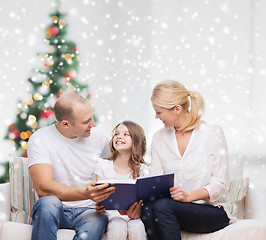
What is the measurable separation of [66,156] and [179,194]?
0.66 metres

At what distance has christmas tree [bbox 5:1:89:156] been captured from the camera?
9.95ft

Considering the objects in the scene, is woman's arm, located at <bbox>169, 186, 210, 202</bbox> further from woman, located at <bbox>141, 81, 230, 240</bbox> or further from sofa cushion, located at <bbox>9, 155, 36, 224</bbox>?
sofa cushion, located at <bbox>9, 155, 36, 224</bbox>

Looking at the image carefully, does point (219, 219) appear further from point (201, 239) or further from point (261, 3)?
point (261, 3)

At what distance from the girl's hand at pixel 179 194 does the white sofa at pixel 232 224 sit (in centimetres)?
18

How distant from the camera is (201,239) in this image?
173 cm

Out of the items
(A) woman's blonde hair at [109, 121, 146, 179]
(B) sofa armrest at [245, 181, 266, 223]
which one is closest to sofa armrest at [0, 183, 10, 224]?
(A) woman's blonde hair at [109, 121, 146, 179]

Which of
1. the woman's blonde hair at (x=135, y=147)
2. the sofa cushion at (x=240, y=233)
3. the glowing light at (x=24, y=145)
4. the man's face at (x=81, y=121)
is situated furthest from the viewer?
the glowing light at (x=24, y=145)

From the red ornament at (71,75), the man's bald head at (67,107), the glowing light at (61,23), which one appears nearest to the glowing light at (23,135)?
the red ornament at (71,75)

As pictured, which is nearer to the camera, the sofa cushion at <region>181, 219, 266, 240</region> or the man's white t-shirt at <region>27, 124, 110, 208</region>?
the sofa cushion at <region>181, 219, 266, 240</region>

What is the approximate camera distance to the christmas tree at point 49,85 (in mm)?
3031

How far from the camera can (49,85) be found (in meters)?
3.10

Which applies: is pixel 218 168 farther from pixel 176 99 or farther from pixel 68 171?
pixel 68 171

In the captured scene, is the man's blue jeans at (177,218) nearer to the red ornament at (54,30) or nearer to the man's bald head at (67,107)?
the man's bald head at (67,107)

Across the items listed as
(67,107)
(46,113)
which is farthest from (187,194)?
(46,113)
